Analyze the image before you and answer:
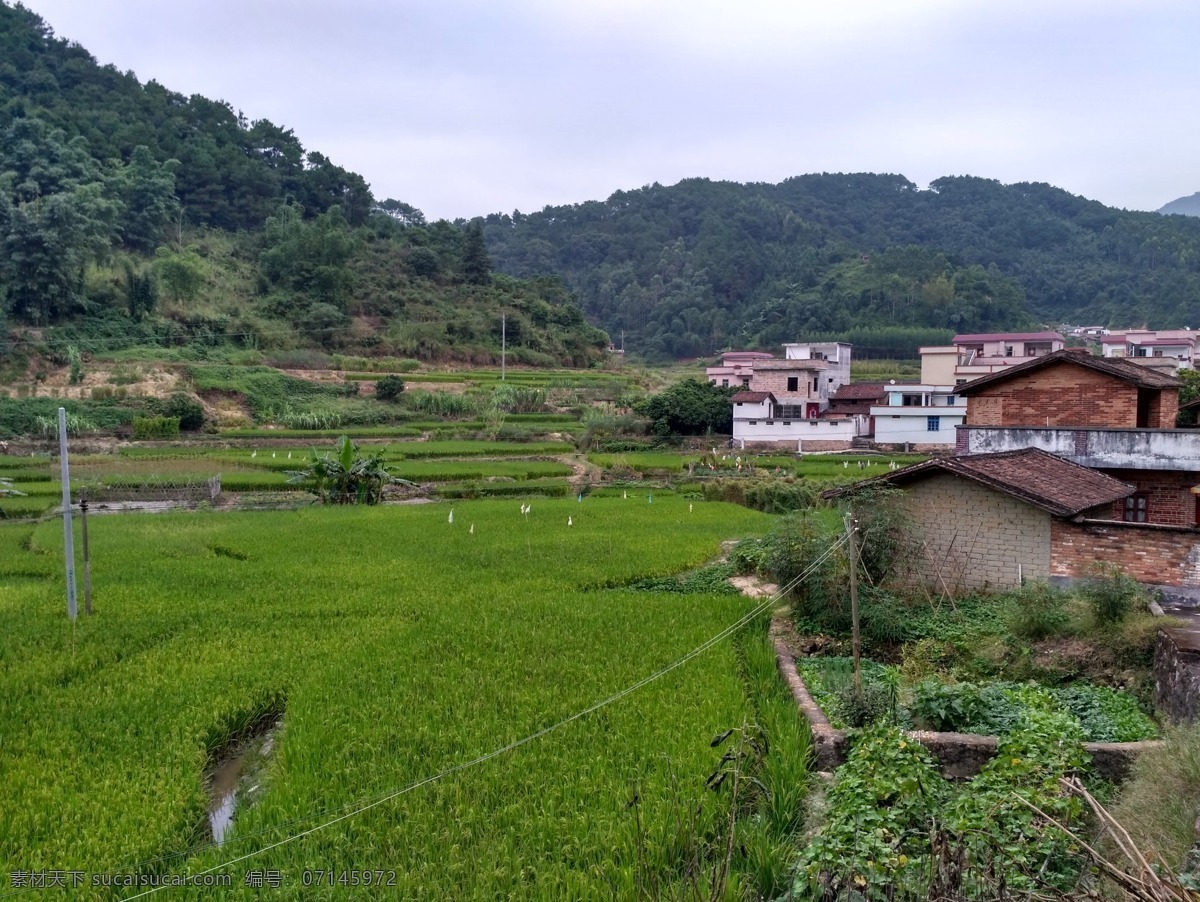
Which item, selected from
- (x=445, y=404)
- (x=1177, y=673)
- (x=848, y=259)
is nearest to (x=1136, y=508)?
(x=1177, y=673)

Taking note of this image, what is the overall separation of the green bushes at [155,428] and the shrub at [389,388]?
36.8 ft

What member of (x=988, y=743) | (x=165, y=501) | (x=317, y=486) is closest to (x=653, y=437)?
(x=317, y=486)

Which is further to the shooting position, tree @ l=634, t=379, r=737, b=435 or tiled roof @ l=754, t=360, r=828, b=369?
tiled roof @ l=754, t=360, r=828, b=369

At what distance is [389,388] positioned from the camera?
4544 centimetres

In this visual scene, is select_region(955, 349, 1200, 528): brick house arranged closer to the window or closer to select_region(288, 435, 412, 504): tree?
the window

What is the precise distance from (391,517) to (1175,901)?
20389 millimetres

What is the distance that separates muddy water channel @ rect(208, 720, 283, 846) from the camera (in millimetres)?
7191

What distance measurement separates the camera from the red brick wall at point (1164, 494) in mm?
14828

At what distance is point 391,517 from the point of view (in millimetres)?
22141

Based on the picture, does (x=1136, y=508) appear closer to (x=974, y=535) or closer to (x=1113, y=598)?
(x=974, y=535)

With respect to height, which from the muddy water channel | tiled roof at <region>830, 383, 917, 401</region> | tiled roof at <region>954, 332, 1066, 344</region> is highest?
tiled roof at <region>954, 332, 1066, 344</region>

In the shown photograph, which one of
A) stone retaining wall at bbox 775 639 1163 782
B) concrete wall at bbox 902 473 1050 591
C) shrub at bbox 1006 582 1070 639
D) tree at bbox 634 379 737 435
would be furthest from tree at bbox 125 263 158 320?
stone retaining wall at bbox 775 639 1163 782

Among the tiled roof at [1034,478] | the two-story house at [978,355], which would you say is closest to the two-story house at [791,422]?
the two-story house at [978,355]

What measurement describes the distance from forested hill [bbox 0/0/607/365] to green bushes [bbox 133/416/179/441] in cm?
1042
